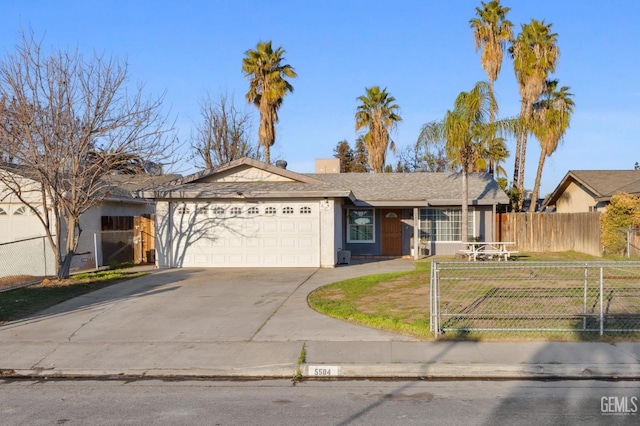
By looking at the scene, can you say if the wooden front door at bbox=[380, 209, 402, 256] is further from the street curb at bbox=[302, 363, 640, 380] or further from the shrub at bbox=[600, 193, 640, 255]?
the street curb at bbox=[302, 363, 640, 380]

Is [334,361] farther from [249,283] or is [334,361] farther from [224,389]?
[249,283]

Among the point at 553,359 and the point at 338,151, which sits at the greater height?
the point at 338,151

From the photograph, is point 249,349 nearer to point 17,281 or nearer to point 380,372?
point 380,372

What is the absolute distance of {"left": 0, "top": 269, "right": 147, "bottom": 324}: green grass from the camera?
12141 millimetres

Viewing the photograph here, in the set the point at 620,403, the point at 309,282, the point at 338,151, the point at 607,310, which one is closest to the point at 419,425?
the point at 620,403

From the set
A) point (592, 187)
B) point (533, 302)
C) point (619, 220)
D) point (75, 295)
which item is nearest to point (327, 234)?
point (75, 295)

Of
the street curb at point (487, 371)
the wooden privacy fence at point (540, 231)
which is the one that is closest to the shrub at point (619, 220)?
the wooden privacy fence at point (540, 231)

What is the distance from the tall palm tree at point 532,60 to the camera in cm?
3072

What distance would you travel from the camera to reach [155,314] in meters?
11.6

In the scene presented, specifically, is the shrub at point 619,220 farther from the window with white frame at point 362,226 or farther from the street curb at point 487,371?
the street curb at point 487,371

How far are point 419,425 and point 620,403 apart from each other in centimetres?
240

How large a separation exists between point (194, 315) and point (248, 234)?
318 inches

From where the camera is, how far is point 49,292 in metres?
14.3

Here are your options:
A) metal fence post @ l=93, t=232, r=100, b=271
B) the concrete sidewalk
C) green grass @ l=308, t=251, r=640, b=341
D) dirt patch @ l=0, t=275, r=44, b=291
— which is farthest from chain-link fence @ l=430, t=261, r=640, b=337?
metal fence post @ l=93, t=232, r=100, b=271
